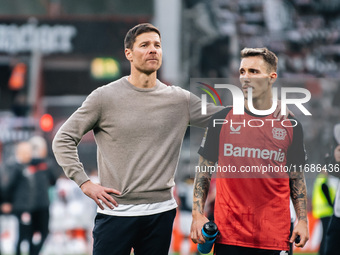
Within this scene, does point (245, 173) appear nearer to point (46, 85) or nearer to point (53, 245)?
point (53, 245)

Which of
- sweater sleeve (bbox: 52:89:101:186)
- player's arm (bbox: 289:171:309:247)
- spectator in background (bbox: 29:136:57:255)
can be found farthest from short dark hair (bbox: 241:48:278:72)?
spectator in background (bbox: 29:136:57:255)

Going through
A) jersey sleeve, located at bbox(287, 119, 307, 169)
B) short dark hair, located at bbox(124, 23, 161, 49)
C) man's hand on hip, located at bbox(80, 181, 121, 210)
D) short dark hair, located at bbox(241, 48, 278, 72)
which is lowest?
man's hand on hip, located at bbox(80, 181, 121, 210)

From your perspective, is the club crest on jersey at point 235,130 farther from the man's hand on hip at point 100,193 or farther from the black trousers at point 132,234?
the man's hand on hip at point 100,193

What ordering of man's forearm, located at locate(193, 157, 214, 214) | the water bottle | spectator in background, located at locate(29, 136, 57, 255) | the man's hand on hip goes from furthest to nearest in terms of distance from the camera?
spectator in background, located at locate(29, 136, 57, 255) → man's forearm, located at locate(193, 157, 214, 214) → the man's hand on hip → the water bottle

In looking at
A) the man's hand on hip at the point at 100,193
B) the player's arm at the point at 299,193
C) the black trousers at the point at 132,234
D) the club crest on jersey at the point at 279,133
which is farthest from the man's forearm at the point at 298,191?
the man's hand on hip at the point at 100,193

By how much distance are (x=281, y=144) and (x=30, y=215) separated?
20.1 feet

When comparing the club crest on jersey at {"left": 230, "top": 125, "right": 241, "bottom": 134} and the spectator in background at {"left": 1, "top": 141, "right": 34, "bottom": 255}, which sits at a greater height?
the club crest on jersey at {"left": 230, "top": 125, "right": 241, "bottom": 134}

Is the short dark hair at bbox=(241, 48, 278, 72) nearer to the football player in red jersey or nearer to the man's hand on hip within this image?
the football player in red jersey

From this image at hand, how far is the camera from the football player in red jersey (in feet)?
13.4

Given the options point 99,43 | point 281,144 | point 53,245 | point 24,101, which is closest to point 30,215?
point 53,245

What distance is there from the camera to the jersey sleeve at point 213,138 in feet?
13.9

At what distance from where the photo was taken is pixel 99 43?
19.0 meters

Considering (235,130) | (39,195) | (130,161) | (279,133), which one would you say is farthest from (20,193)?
(279,133)

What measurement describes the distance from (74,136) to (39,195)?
5.50 m
